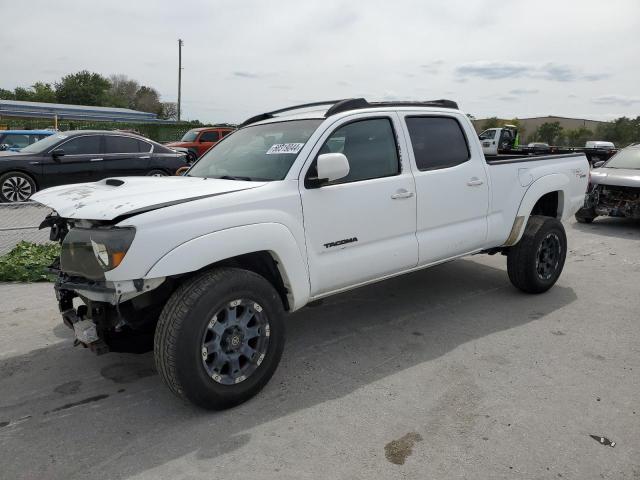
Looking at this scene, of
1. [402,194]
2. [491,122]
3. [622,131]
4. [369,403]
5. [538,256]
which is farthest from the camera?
[491,122]

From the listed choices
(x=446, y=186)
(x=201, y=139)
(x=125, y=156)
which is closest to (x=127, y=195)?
(x=446, y=186)

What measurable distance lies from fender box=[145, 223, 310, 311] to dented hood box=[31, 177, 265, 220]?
28 cm

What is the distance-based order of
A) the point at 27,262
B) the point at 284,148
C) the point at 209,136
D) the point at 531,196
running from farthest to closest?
the point at 209,136
the point at 27,262
the point at 531,196
the point at 284,148

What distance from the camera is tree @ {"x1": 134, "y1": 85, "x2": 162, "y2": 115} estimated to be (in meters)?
88.8

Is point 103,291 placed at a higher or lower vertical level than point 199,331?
higher

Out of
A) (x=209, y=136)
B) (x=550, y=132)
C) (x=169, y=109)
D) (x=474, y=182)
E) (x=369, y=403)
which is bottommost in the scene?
(x=369, y=403)

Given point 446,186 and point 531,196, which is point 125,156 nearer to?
point 446,186

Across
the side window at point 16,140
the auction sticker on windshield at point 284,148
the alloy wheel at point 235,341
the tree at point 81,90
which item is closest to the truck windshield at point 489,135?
the side window at point 16,140

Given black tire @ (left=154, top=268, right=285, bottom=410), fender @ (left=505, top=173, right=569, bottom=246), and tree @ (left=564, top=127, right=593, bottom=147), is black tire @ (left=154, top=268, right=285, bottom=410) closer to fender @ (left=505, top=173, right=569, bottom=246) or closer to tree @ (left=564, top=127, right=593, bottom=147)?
fender @ (left=505, top=173, right=569, bottom=246)

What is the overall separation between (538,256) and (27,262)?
560cm

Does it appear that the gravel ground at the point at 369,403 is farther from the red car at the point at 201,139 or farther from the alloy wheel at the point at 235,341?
the red car at the point at 201,139

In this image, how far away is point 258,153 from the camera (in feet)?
12.9

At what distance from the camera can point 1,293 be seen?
5395mm

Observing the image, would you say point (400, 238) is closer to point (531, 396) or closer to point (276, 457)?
point (531, 396)
